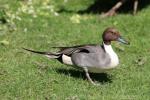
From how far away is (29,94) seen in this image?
302 inches

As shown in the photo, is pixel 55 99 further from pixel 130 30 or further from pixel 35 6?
pixel 35 6

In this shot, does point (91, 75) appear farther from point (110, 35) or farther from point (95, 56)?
point (110, 35)

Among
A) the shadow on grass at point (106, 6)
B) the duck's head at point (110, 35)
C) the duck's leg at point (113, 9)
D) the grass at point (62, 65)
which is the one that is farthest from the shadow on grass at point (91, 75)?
the shadow on grass at point (106, 6)

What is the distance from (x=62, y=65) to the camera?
9250mm

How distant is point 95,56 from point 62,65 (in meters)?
1.20

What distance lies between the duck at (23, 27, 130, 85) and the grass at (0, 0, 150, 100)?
25cm

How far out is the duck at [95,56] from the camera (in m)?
8.06

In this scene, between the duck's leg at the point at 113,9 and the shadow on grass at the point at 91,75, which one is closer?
the shadow on grass at the point at 91,75

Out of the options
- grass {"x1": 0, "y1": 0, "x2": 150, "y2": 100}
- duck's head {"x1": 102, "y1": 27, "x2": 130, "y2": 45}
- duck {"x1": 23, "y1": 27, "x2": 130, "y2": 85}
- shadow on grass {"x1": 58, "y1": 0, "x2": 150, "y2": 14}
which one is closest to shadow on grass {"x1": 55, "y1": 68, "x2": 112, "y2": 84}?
grass {"x1": 0, "y1": 0, "x2": 150, "y2": 100}

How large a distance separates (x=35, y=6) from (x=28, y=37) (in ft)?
8.31

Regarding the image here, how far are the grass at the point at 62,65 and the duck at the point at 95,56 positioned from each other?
0.84ft

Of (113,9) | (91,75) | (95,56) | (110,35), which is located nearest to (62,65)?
(91,75)

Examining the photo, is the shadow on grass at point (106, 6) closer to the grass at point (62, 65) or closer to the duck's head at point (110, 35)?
the grass at point (62, 65)

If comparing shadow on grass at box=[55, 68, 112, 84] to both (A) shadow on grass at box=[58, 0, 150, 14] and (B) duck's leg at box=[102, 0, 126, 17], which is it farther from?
(A) shadow on grass at box=[58, 0, 150, 14]
